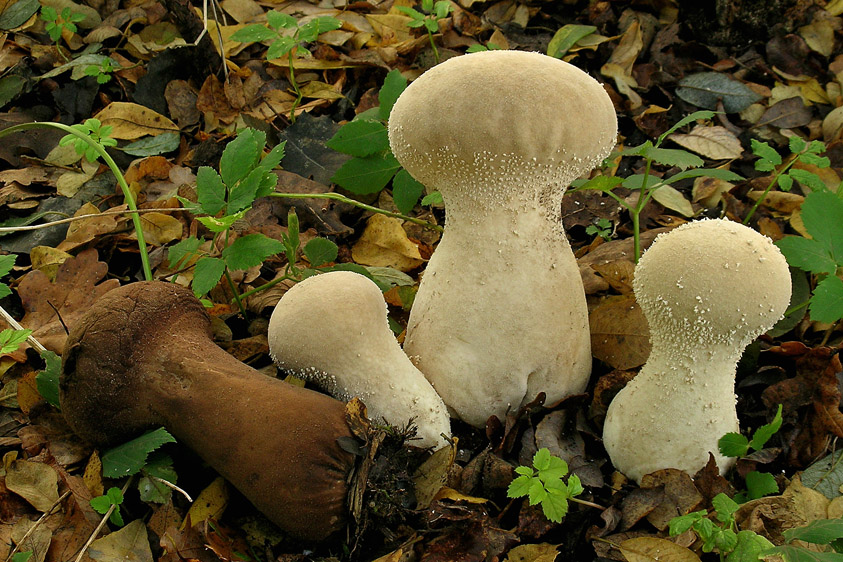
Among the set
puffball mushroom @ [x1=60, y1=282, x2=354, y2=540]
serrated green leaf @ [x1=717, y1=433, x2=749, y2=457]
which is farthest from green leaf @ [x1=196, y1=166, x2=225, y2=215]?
serrated green leaf @ [x1=717, y1=433, x2=749, y2=457]

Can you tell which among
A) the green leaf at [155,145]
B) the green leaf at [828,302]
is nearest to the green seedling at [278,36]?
the green leaf at [155,145]

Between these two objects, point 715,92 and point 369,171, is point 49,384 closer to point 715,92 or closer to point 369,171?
point 369,171

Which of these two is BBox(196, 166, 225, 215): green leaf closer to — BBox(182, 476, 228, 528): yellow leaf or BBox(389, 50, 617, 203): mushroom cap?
BBox(389, 50, 617, 203): mushroom cap

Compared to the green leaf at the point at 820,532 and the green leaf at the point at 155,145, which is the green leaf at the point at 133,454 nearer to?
the green leaf at the point at 820,532

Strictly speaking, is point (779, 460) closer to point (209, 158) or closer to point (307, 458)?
point (307, 458)

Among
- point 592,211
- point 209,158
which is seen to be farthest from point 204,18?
point 592,211
